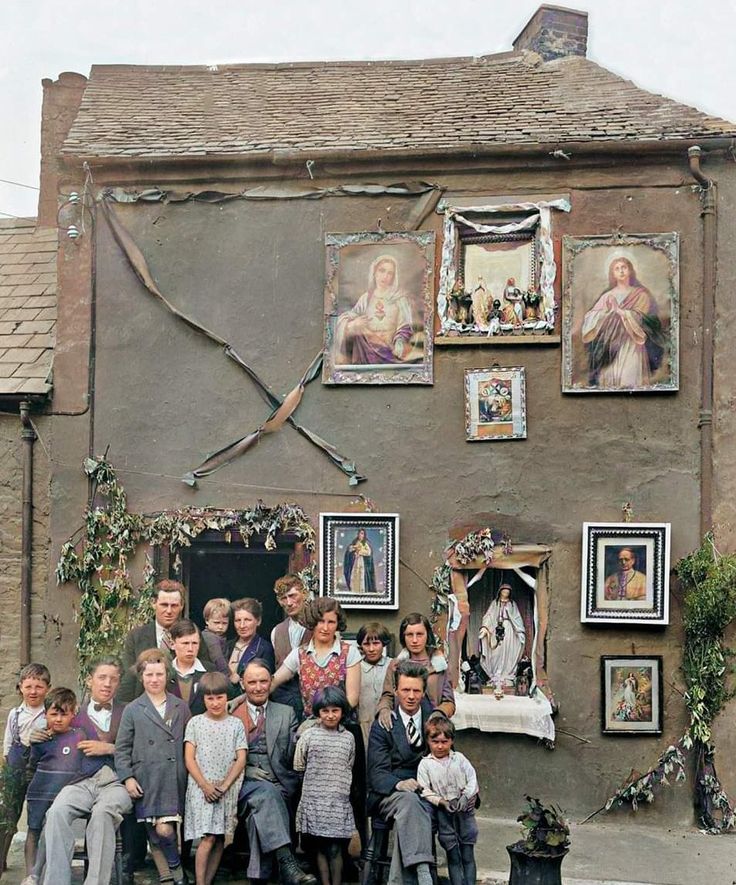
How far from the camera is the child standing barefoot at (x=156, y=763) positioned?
260 inches

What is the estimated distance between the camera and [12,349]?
10.0m

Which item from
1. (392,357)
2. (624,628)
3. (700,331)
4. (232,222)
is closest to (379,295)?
(392,357)

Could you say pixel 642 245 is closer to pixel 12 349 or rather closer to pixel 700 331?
pixel 700 331

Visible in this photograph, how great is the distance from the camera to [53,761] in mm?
6633

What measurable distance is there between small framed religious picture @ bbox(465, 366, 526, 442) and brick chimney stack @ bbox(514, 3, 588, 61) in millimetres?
4282

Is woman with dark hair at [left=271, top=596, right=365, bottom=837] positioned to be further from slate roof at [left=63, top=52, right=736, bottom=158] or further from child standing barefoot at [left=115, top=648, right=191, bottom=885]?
slate roof at [left=63, top=52, right=736, bottom=158]

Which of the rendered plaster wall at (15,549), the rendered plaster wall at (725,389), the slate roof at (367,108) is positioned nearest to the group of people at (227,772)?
the rendered plaster wall at (15,549)

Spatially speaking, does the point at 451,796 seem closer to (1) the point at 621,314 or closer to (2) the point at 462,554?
(2) the point at 462,554

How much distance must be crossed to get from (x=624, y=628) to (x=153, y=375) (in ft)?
15.1

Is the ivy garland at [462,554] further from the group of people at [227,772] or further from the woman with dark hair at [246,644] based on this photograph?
the group of people at [227,772]

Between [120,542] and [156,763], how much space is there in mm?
2947

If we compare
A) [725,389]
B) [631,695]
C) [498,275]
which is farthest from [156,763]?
[725,389]

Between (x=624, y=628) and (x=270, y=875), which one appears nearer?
(x=270, y=875)

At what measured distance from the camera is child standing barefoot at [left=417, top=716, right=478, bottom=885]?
Answer: 6.46m
